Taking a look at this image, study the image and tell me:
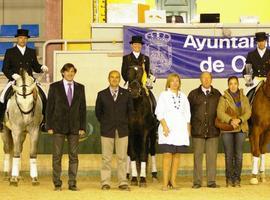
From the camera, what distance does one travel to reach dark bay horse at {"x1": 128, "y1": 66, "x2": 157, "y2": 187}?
10648 mm

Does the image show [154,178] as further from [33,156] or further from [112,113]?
[33,156]

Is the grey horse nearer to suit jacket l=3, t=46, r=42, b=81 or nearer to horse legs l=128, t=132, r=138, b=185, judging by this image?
suit jacket l=3, t=46, r=42, b=81

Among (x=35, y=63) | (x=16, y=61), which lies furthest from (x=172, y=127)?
(x=16, y=61)

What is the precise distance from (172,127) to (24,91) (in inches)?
88.7

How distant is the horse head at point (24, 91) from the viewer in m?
10.6

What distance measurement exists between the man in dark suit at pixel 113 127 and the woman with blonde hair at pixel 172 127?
0.52 m

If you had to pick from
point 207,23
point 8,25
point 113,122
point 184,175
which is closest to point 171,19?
point 207,23

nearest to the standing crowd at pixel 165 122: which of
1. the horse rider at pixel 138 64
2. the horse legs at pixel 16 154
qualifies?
the horse rider at pixel 138 64

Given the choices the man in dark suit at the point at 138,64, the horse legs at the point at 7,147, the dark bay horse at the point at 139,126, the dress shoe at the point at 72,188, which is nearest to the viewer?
the dress shoe at the point at 72,188

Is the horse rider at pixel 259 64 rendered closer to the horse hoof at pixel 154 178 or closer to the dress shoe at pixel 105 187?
the horse hoof at pixel 154 178

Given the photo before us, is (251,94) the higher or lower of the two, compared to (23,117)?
A: higher

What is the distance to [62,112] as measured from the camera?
10.3 meters

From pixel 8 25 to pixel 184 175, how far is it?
29.9ft

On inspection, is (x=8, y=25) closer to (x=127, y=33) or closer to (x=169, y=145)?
(x=127, y=33)
